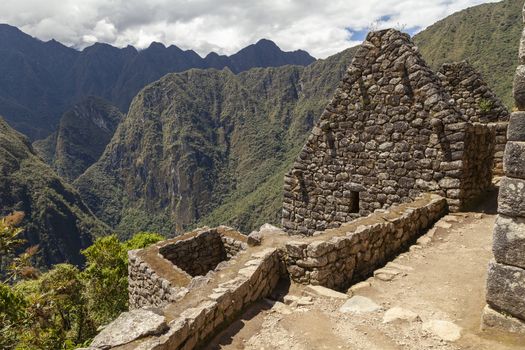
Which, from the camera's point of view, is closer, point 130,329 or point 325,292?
point 130,329

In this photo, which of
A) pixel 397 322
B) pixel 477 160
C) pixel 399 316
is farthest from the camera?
pixel 477 160

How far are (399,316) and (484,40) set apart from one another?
129 meters

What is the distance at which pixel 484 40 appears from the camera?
109938mm

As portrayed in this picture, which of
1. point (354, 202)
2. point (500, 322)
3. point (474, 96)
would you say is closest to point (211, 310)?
point (500, 322)

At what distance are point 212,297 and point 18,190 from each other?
155610 mm

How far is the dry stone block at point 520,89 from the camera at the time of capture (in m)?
3.23

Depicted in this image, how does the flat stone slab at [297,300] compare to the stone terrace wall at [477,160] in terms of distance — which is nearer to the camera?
the flat stone slab at [297,300]

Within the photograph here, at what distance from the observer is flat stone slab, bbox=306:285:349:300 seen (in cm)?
478

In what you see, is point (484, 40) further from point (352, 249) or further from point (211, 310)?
point (211, 310)

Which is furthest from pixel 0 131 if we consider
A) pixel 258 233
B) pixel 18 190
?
pixel 258 233

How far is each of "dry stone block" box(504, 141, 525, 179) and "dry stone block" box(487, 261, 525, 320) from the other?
806 mm

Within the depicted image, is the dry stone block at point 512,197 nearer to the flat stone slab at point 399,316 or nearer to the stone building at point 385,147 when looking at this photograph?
the flat stone slab at point 399,316

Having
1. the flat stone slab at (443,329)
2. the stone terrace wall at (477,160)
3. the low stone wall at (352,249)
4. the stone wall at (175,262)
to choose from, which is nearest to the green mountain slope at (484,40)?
the stone terrace wall at (477,160)

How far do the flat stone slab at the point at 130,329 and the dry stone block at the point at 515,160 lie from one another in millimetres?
3301
